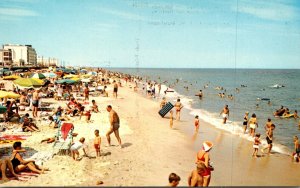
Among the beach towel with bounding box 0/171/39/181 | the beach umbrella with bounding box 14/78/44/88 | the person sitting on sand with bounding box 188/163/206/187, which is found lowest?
the beach towel with bounding box 0/171/39/181

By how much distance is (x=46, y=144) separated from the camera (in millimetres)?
10891

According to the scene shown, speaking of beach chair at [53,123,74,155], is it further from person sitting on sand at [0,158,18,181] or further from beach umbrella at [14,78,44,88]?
beach umbrella at [14,78,44,88]

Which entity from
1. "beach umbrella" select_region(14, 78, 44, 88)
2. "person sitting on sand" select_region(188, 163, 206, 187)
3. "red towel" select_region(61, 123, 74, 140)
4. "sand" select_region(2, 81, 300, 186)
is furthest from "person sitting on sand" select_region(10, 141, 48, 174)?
"beach umbrella" select_region(14, 78, 44, 88)

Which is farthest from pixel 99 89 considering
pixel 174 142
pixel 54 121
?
pixel 174 142

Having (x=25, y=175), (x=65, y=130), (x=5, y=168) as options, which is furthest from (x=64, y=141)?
(x=5, y=168)

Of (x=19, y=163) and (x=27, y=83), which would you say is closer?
(x=19, y=163)

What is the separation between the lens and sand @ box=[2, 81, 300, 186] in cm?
816

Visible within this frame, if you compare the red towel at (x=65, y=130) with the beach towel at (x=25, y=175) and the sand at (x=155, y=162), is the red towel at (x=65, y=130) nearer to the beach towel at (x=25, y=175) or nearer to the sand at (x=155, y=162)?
the sand at (x=155, y=162)

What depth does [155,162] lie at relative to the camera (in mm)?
9961

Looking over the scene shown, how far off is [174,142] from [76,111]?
6955mm

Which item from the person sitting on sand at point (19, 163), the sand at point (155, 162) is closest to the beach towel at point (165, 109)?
the sand at point (155, 162)

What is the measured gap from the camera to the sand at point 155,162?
816 cm

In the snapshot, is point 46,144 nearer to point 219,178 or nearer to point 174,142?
point 174,142

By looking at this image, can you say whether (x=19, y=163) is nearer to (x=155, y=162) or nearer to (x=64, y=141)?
(x=64, y=141)
